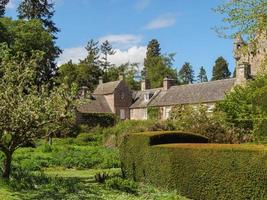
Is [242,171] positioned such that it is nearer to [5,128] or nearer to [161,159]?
[161,159]

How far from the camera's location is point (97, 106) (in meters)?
62.1

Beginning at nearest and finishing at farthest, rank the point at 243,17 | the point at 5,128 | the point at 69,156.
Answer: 1. the point at 243,17
2. the point at 5,128
3. the point at 69,156

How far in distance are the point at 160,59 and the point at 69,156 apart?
7348cm

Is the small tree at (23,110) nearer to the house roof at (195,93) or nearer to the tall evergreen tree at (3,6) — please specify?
the tall evergreen tree at (3,6)

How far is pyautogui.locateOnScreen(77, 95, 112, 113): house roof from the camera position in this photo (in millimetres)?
60128

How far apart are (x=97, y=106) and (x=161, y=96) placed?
9.45 metres

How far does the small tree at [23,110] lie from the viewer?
15.5m

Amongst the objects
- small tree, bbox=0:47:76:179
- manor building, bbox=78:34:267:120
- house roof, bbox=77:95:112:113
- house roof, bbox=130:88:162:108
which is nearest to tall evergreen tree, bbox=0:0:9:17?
manor building, bbox=78:34:267:120

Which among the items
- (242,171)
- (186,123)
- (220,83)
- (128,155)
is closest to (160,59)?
(220,83)

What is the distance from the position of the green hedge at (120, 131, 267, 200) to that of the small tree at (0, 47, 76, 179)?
11.9 feet

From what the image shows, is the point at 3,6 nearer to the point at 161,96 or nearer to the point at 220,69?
the point at 161,96

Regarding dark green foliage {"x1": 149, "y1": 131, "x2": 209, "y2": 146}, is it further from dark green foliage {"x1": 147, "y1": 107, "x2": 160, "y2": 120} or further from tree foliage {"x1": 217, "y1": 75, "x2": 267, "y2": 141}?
dark green foliage {"x1": 147, "y1": 107, "x2": 160, "y2": 120}

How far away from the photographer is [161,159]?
1563 cm

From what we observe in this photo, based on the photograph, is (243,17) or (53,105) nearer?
(243,17)
